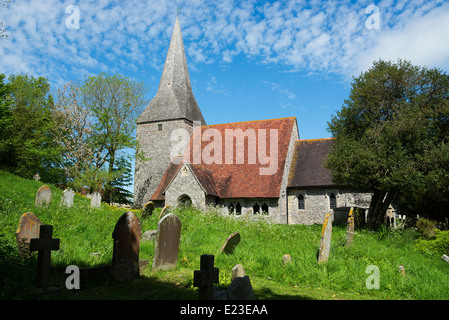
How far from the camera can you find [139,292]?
5602 mm

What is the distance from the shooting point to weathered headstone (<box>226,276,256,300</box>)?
4.49 meters

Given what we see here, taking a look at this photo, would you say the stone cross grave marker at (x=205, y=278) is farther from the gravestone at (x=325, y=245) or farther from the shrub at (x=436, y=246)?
the shrub at (x=436, y=246)

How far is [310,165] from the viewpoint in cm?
2391

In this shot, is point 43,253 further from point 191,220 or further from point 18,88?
point 18,88

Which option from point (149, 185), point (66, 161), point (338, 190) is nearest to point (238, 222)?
point (338, 190)

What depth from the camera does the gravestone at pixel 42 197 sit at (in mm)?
13000

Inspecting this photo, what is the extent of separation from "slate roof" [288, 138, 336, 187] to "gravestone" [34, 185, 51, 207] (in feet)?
51.4

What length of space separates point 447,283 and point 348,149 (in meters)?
10.4

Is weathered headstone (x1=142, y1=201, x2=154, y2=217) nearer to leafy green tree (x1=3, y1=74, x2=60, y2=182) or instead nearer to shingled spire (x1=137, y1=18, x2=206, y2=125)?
leafy green tree (x1=3, y1=74, x2=60, y2=182)

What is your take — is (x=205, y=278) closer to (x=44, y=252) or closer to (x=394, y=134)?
(x=44, y=252)

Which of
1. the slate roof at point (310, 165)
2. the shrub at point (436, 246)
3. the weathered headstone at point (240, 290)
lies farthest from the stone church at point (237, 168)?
the weathered headstone at point (240, 290)

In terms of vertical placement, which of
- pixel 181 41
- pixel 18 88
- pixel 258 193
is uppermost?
pixel 181 41

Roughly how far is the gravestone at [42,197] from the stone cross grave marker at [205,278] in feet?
36.0

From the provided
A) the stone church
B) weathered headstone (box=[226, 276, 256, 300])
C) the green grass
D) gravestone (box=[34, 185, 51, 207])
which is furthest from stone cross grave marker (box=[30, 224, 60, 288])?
the stone church
